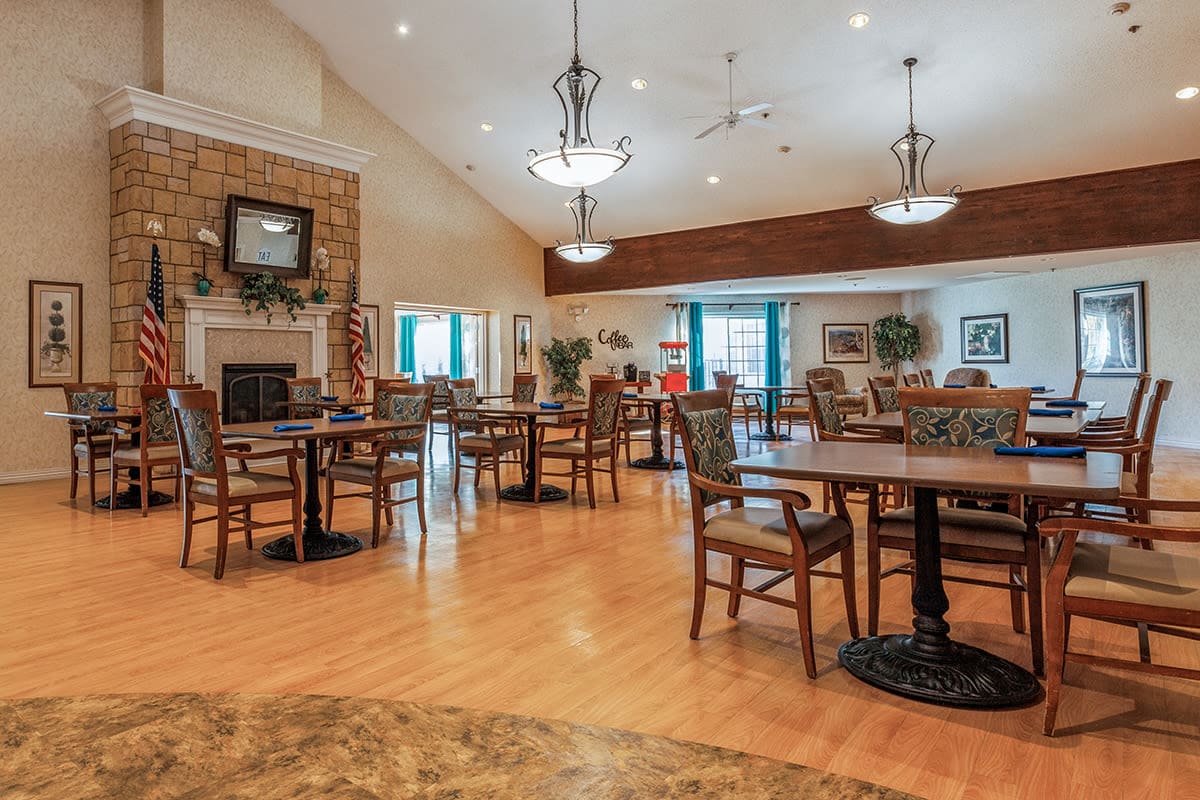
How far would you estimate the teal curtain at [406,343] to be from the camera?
542 inches

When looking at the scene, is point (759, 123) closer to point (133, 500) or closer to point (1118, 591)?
point (1118, 591)

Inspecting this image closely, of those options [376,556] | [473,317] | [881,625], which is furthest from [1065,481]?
[473,317]

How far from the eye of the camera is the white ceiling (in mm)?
5961

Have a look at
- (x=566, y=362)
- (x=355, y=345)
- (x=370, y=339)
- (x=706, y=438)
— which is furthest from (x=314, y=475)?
(x=566, y=362)

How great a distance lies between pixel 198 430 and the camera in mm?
3750

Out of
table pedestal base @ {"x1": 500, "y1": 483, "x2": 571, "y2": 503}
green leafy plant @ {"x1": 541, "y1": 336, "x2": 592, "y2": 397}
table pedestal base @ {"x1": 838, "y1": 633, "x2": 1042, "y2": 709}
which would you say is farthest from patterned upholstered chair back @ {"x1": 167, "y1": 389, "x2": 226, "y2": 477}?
green leafy plant @ {"x1": 541, "y1": 336, "x2": 592, "y2": 397}

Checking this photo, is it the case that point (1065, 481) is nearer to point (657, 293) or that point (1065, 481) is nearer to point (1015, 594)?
point (1015, 594)

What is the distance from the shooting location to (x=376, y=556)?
4.13 meters

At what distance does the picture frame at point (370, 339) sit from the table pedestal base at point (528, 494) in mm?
4245

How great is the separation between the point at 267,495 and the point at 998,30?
6.64 metres

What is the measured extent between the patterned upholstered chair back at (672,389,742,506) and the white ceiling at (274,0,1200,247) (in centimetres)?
459

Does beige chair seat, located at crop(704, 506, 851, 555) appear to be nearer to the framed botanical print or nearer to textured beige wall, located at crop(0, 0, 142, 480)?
textured beige wall, located at crop(0, 0, 142, 480)

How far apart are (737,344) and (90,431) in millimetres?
10656

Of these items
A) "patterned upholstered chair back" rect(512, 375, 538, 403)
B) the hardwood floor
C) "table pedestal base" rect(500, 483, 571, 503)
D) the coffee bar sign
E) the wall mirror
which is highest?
the wall mirror
